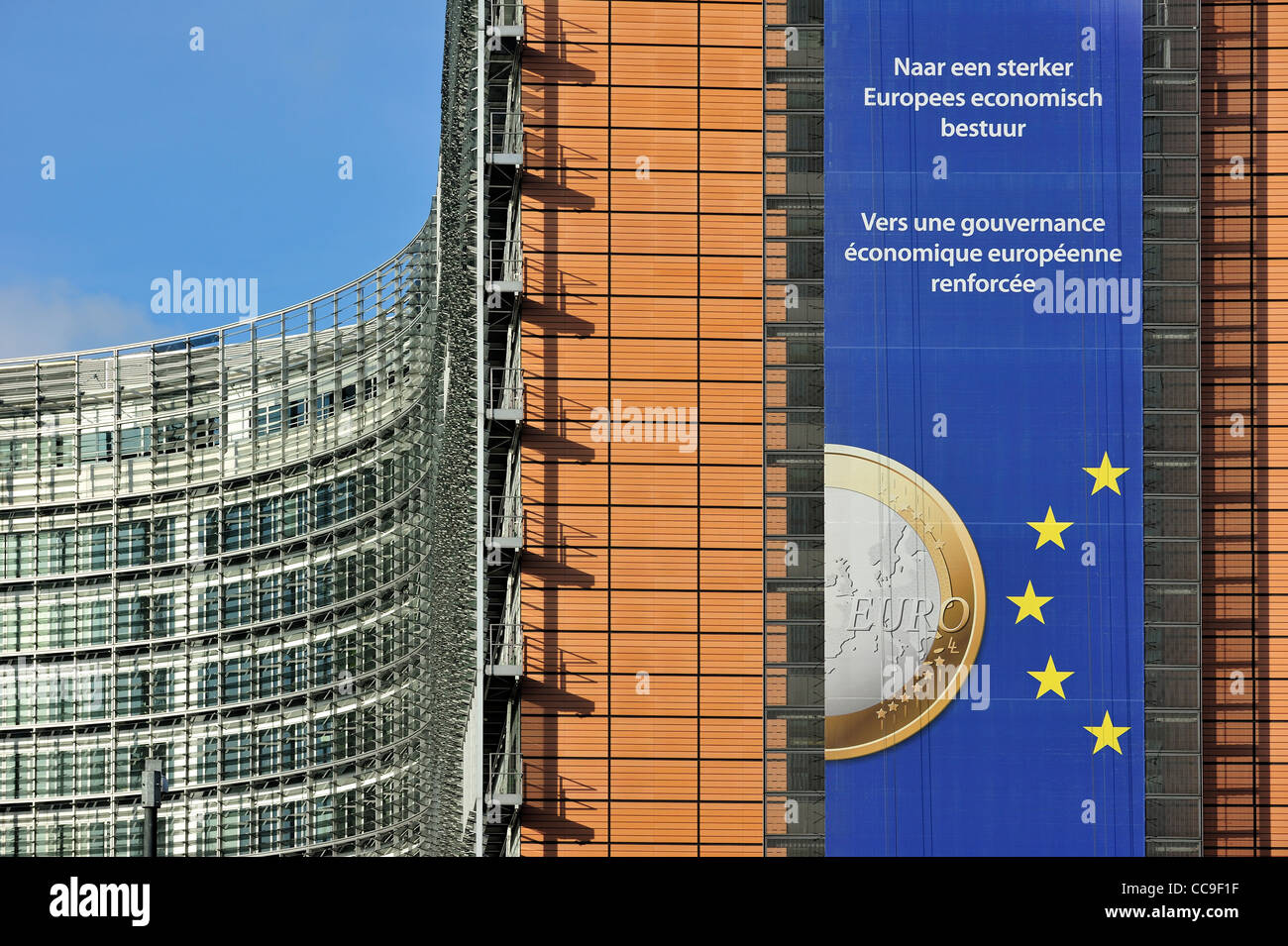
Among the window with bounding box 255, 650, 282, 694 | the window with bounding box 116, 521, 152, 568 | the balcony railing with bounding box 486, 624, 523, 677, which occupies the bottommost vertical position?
the window with bounding box 255, 650, 282, 694

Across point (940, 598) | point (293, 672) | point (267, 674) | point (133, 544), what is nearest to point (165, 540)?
point (133, 544)

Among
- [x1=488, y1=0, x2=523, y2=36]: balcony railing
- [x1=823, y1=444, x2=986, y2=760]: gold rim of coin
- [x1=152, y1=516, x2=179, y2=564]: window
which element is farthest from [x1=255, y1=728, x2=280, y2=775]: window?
[x1=488, y1=0, x2=523, y2=36]: balcony railing

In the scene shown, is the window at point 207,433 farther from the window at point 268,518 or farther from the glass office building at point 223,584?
the window at point 268,518

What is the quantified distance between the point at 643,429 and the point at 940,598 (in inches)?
307

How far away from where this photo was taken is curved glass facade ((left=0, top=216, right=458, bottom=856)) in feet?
230

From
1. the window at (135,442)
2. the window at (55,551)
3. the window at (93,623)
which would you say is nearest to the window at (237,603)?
the window at (93,623)

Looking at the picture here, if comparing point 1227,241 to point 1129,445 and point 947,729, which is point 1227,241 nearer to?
point 1129,445

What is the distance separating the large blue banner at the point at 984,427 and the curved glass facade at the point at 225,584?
33466 millimetres

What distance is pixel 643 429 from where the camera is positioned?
37.8 metres

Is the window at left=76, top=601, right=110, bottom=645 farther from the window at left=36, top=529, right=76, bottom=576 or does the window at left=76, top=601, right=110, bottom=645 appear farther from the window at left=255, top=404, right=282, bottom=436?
the window at left=255, top=404, right=282, bottom=436

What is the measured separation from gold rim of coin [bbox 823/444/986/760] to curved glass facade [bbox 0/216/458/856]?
111 ft

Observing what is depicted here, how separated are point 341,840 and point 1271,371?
Answer: 45039 mm

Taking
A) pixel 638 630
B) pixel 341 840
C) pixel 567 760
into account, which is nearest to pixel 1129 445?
pixel 638 630
